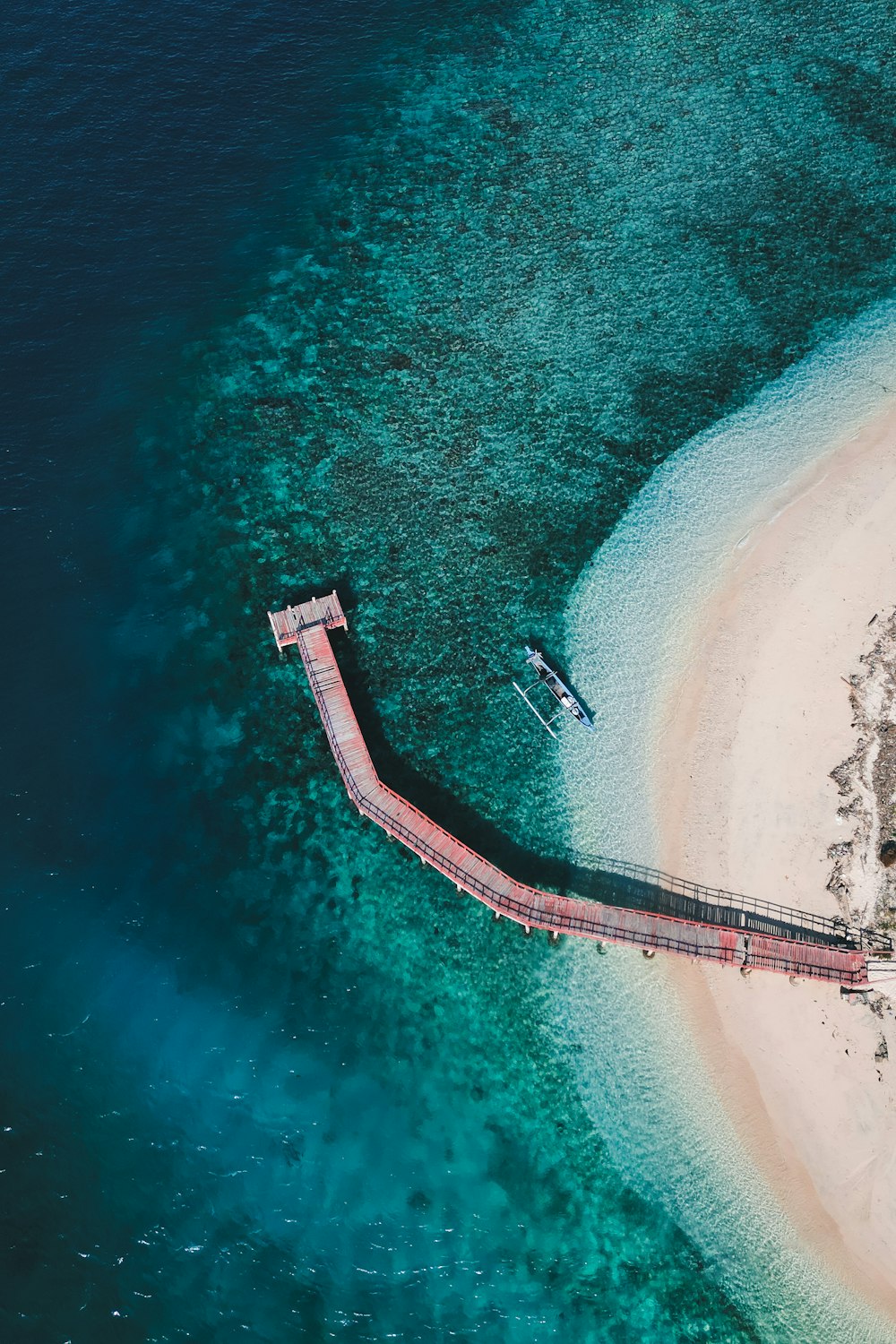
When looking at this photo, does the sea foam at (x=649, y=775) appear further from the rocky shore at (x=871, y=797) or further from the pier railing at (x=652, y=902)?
the rocky shore at (x=871, y=797)

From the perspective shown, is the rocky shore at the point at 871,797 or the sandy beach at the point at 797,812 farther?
the rocky shore at the point at 871,797

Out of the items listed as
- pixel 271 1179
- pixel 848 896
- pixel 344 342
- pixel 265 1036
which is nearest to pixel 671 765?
pixel 848 896

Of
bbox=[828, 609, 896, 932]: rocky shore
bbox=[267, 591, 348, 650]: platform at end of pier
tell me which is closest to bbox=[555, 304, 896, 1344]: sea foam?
bbox=[828, 609, 896, 932]: rocky shore

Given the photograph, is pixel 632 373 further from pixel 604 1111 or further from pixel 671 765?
pixel 604 1111

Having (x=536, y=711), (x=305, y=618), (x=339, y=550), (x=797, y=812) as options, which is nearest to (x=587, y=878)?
(x=536, y=711)

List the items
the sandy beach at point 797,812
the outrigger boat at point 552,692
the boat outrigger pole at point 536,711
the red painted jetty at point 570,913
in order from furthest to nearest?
1. the boat outrigger pole at point 536,711
2. the outrigger boat at point 552,692
3. the red painted jetty at point 570,913
4. the sandy beach at point 797,812

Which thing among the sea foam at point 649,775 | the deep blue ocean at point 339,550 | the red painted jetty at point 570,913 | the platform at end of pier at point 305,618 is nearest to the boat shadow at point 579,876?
the red painted jetty at point 570,913
